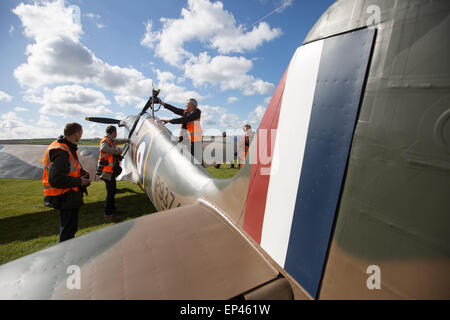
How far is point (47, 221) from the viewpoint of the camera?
430cm

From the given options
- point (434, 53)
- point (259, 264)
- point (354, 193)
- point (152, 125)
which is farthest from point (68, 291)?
point (152, 125)

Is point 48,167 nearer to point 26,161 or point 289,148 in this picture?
point 289,148

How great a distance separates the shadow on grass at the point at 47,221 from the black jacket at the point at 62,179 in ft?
5.71

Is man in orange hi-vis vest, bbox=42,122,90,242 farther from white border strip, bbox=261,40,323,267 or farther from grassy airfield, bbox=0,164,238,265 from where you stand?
white border strip, bbox=261,40,323,267

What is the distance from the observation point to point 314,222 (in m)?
1.04

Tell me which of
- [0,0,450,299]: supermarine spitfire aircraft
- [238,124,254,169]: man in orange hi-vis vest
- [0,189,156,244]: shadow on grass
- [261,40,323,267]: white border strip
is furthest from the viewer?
[238,124,254,169]: man in orange hi-vis vest

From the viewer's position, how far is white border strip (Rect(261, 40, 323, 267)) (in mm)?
1093

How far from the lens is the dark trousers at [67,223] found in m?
2.63

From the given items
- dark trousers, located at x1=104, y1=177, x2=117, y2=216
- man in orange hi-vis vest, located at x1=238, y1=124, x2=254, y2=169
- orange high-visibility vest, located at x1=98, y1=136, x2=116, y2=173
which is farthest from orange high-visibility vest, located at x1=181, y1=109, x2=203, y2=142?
man in orange hi-vis vest, located at x1=238, y1=124, x2=254, y2=169

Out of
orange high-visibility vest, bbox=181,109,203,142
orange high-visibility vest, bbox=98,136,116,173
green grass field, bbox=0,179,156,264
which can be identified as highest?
orange high-visibility vest, bbox=181,109,203,142

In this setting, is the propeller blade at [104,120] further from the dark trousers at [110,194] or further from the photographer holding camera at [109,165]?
the dark trousers at [110,194]

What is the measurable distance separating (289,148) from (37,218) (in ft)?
19.1

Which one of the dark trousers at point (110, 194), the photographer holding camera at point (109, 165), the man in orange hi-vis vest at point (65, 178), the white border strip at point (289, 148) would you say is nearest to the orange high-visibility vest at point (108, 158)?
the photographer holding camera at point (109, 165)
